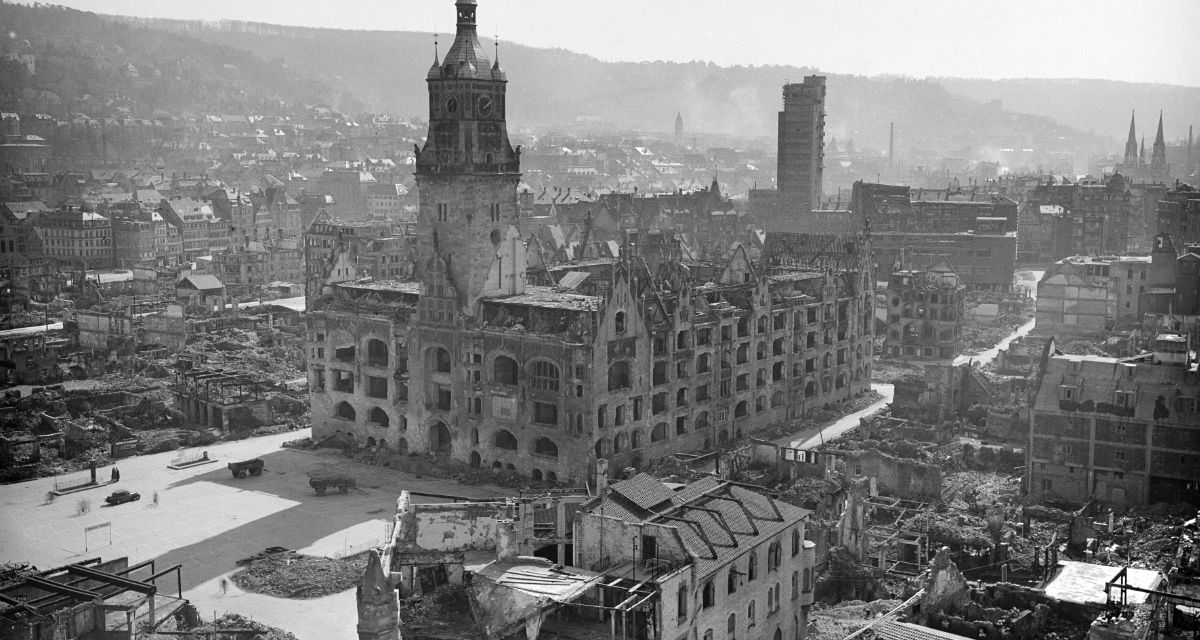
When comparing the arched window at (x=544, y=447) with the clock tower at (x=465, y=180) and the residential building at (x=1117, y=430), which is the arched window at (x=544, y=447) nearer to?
the clock tower at (x=465, y=180)

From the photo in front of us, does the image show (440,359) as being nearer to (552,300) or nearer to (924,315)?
(552,300)

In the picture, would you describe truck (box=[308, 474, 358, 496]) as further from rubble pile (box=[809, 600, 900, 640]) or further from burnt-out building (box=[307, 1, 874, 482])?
rubble pile (box=[809, 600, 900, 640])

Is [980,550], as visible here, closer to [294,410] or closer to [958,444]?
[958,444]

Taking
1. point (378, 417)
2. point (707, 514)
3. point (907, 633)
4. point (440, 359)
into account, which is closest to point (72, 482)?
point (378, 417)

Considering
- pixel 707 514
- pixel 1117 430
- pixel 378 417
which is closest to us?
pixel 707 514

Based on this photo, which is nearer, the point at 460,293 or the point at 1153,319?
the point at 460,293

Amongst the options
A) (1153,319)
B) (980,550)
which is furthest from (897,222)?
(980,550)
